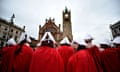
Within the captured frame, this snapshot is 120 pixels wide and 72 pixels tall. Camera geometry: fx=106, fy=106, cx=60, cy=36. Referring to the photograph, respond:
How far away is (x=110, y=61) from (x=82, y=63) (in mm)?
1291

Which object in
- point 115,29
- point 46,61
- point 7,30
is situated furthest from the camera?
point 7,30

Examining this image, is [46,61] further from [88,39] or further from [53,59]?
[88,39]

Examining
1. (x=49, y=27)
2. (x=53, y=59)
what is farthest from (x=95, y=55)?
(x=49, y=27)

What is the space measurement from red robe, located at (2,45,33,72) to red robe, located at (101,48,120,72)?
2.31m

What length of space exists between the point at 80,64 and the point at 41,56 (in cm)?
97

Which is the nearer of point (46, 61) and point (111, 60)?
point (46, 61)

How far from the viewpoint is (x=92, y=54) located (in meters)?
2.95

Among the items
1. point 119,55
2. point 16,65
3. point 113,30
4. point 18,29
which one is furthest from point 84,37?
point 18,29

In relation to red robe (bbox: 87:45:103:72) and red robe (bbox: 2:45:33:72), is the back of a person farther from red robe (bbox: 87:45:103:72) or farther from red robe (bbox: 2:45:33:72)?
red robe (bbox: 87:45:103:72)

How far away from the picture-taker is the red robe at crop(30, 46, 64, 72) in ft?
8.09

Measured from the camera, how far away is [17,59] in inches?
114

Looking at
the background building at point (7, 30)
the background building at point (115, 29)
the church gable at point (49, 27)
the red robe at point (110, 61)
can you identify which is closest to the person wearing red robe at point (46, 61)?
the red robe at point (110, 61)

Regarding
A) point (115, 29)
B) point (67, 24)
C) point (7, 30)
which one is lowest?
point (7, 30)

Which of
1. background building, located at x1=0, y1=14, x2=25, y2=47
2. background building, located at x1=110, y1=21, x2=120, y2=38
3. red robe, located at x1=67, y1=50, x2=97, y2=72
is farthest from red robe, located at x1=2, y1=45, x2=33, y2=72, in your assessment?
background building, located at x1=110, y1=21, x2=120, y2=38
